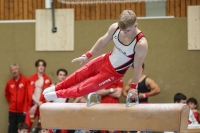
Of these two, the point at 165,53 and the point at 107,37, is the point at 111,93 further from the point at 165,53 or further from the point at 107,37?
the point at 107,37

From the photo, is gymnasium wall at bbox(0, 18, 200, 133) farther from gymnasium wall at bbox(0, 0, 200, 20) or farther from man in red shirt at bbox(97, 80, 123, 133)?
man in red shirt at bbox(97, 80, 123, 133)

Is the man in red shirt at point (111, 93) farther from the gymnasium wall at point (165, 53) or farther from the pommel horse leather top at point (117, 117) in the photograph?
the pommel horse leather top at point (117, 117)

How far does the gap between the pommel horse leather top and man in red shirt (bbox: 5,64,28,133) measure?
4488mm

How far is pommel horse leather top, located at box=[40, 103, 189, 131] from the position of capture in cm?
512

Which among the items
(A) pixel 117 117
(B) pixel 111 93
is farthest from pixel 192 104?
(A) pixel 117 117

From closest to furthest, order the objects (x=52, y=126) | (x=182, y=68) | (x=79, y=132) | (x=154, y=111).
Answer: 1. (x=154, y=111)
2. (x=52, y=126)
3. (x=79, y=132)
4. (x=182, y=68)

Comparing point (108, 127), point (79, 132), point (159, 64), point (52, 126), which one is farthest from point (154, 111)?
point (159, 64)

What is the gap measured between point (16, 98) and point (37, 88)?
28.4 inches

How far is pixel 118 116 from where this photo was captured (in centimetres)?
532

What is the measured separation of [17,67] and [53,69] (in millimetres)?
913

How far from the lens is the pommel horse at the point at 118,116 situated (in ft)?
16.8

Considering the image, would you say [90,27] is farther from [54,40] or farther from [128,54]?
[128,54]

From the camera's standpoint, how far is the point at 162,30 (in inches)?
392

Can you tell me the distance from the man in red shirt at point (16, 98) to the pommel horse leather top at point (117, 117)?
177 inches
